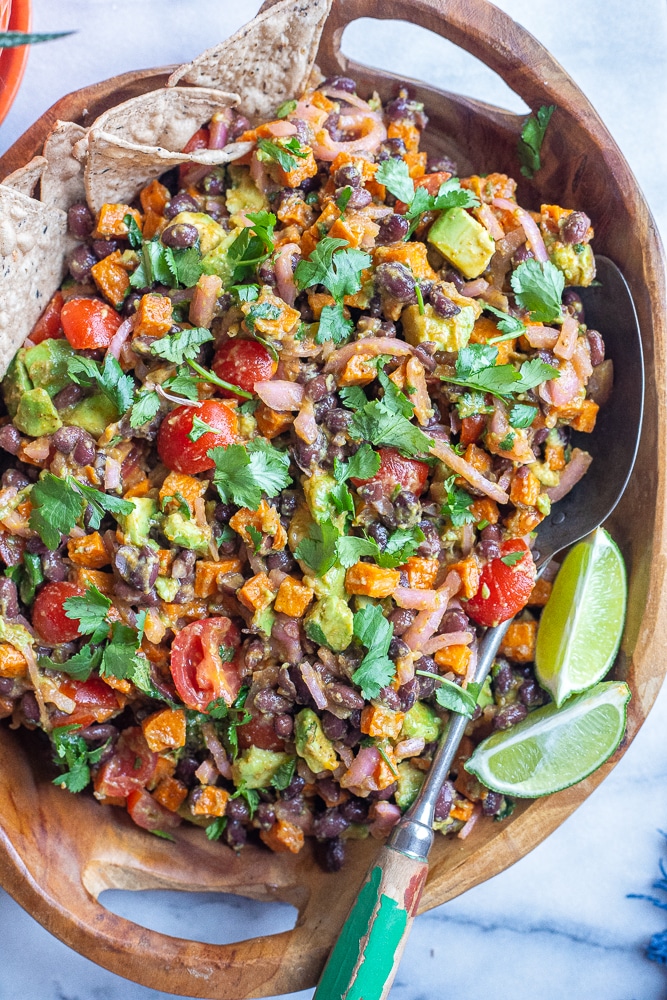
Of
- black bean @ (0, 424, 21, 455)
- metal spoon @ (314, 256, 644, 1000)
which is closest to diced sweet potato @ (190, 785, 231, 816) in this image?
metal spoon @ (314, 256, 644, 1000)

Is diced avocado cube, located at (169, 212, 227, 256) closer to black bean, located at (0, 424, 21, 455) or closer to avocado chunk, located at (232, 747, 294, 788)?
black bean, located at (0, 424, 21, 455)

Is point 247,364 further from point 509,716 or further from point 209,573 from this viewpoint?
point 509,716

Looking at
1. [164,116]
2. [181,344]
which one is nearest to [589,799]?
[181,344]

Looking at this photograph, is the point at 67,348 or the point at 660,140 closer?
the point at 67,348

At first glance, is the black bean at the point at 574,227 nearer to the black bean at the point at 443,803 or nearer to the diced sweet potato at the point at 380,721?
the diced sweet potato at the point at 380,721

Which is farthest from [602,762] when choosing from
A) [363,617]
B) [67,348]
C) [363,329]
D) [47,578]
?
[67,348]

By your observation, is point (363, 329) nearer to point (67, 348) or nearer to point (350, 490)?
point (350, 490)
